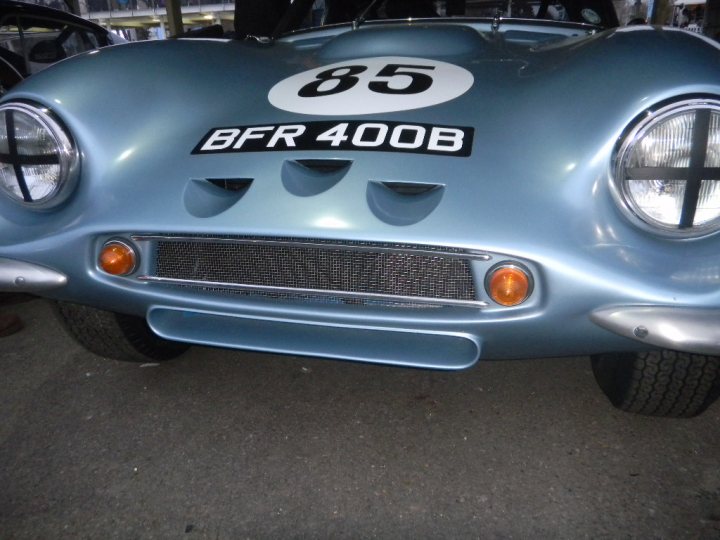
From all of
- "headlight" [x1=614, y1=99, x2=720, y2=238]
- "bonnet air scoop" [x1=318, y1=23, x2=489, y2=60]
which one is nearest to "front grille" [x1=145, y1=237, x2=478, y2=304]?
"headlight" [x1=614, y1=99, x2=720, y2=238]

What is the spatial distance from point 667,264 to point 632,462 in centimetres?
56

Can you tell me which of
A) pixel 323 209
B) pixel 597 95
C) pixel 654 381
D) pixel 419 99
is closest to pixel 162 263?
pixel 323 209

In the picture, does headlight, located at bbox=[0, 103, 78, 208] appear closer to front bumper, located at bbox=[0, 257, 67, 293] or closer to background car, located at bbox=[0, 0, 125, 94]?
front bumper, located at bbox=[0, 257, 67, 293]

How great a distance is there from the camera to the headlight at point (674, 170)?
985 millimetres

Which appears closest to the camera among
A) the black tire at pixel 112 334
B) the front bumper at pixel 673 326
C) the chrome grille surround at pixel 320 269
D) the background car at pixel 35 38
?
the front bumper at pixel 673 326

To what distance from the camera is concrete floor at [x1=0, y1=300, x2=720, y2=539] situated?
116 cm

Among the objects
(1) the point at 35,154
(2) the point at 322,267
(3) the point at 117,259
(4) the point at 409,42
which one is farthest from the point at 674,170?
(1) the point at 35,154

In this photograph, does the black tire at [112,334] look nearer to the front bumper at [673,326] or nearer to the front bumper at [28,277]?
the front bumper at [28,277]

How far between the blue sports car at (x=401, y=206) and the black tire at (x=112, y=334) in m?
0.02

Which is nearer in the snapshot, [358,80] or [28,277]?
[28,277]

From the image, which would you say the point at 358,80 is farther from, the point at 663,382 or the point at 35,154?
the point at 663,382

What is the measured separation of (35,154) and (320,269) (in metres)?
0.68

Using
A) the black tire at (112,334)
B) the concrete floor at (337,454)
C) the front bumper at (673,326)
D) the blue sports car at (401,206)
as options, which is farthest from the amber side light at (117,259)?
the front bumper at (673,326)

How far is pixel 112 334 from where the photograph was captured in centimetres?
154
